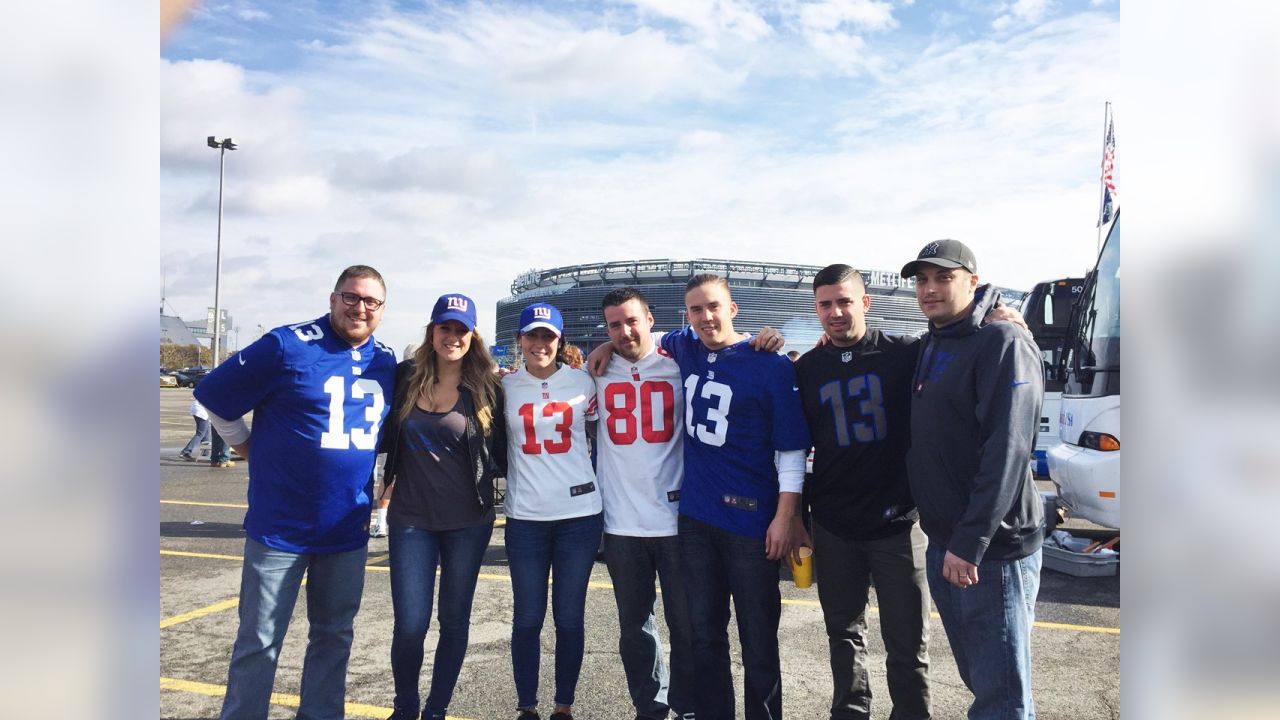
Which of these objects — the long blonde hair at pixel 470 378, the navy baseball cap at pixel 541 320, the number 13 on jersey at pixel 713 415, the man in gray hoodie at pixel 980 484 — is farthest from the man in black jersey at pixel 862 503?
the long blonde hair at pixel 470 378

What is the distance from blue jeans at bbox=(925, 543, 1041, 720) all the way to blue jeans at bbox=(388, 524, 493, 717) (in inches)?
82.2

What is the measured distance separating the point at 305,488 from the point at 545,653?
215 centimetres

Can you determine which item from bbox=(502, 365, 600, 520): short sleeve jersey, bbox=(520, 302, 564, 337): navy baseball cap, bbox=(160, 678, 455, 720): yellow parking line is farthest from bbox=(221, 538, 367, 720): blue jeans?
bbox=(520, 302, 564, 337): navy baseball cap

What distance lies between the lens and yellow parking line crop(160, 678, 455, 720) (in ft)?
12.4

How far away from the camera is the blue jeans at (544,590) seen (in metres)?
3.61

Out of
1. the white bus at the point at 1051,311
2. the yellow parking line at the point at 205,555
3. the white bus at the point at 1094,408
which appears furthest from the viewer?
the white bus at the point at 1051,311

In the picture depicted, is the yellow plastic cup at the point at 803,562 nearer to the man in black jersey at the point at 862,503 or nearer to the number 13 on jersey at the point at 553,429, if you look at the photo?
the man in black jersey at the point at 862,503

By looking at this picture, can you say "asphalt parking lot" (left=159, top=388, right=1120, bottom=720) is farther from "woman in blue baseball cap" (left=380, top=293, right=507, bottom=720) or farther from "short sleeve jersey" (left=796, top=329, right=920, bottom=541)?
"short sleeve jersey" (left=796, top=329, right=920, bottom=541)

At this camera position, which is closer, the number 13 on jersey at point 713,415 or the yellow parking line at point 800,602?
the number 13 on jersey at point 713,415

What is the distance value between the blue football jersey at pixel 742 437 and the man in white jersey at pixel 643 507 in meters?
0.17

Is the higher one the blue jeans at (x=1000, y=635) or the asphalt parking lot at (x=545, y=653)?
the blue jeans at (x=1000, y=635)

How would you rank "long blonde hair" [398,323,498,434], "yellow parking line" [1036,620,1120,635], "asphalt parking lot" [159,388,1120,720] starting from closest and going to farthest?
"long blonde hair" [398,323,498,434]
"asphalt parking lot" [159,388,1120,720]
"yellow parking line" [1036,620,1120,635]
